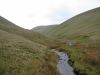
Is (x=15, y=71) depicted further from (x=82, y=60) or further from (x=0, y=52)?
(x=82, y=60)

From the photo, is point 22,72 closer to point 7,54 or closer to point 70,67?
point 7,54

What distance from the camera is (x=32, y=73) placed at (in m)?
24.5

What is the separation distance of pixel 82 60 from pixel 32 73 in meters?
13.1

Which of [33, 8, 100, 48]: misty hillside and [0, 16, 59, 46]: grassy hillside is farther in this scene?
[0, 16, 59, 46]: grassy hillside

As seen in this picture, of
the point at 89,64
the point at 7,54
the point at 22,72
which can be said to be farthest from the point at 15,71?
the point at 89,64

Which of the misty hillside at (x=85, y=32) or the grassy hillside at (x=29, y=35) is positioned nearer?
the misty hillside at (x=85, y=32)

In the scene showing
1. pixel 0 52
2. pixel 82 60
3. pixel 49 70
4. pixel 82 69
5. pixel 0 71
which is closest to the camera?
pixel 0 71

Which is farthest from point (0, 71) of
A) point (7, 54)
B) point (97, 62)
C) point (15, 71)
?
→ point (97, 62)

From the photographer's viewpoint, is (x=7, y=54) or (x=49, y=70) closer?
(x=49, y=70)

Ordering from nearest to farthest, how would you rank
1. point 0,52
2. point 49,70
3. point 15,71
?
1. point 15,71
2. point 49,70
3. point 0,52

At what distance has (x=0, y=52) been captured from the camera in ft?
105

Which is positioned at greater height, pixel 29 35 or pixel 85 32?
pixel 85 32

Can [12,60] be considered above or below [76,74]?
above

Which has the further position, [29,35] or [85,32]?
[85,32]
